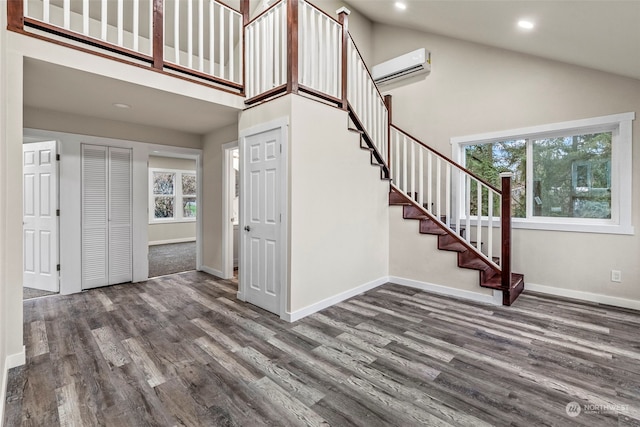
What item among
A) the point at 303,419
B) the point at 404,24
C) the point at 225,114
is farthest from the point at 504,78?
the point at 303,419

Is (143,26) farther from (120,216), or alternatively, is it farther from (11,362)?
(11,362)

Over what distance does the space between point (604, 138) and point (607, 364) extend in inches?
105

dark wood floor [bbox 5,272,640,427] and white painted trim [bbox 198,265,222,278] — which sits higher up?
white painted trim [bbox 198,265,222,278]

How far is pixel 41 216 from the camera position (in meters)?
4.12

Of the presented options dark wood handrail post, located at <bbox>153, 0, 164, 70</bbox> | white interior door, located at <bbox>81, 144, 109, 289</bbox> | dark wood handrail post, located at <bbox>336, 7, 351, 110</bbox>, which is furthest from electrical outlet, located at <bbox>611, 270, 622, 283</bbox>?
white interior door, located at <bbox>81, 144, 109, 289</bbox>

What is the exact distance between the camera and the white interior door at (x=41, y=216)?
13.3 ft

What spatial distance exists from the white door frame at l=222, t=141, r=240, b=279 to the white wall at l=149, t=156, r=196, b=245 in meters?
4.57

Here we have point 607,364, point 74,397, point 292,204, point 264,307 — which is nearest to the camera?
point 74,397

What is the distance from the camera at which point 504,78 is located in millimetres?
4230

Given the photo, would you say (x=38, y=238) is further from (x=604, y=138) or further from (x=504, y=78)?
(x=604, y=138)

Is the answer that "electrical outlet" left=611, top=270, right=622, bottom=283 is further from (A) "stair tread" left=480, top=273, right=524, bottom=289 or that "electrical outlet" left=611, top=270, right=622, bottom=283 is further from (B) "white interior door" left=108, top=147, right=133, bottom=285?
(B) "white interior door" left=108, top=147, right=133, bottom=285

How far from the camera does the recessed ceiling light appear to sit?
2.94m

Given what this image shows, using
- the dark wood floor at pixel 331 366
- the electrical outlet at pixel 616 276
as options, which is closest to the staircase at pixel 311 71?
the dark wood floor at pixel 331 366

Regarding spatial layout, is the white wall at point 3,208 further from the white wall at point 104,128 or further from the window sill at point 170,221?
the window sill at point 170,221
